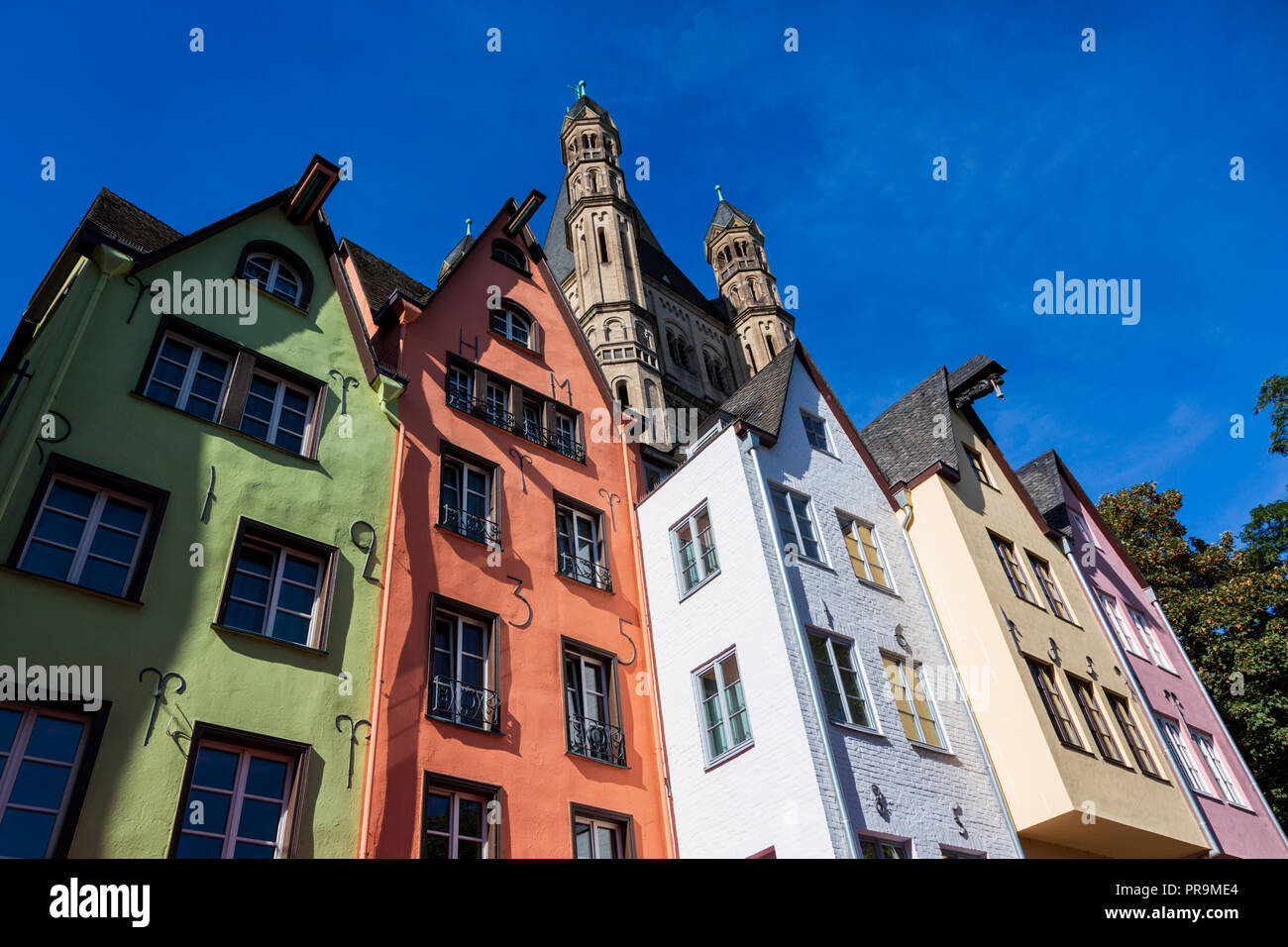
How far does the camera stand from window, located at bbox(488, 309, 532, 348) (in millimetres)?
20006

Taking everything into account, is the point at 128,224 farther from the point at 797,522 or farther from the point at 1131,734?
the point at 1131,734

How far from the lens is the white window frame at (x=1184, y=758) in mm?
19812

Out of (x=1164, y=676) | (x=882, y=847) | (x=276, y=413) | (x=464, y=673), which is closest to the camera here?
(x=882, y=847)

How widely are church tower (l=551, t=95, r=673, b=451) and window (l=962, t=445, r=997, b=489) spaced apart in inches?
1048

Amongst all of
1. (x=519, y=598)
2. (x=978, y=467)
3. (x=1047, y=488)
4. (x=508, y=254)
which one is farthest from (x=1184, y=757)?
(x=508, y=254)

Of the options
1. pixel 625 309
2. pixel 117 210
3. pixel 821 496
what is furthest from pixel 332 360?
pixel 625 309

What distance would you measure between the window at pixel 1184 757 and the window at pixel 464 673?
15.2 metres

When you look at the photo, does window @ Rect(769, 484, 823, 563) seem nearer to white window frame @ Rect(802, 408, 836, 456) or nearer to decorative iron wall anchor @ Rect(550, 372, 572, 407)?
white window frame @ Rect(802, 408, 836, 456)

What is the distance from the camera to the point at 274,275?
16.0 meters

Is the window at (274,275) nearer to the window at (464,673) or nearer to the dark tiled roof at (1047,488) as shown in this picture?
the window at (464,673)

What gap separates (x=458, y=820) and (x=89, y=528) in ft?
19.3

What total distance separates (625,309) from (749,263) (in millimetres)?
25000

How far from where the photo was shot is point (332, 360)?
1548cm

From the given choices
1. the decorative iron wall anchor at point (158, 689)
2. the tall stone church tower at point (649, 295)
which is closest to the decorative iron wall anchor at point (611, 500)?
the decorative iron wall anchor at point (158, 689)
